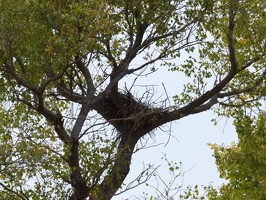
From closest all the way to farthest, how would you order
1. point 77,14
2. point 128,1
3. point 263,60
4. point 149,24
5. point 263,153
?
point 77,14 < point 128,1 < point 149,24 < point 263,60 < point 263,153

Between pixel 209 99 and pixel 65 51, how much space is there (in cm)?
653

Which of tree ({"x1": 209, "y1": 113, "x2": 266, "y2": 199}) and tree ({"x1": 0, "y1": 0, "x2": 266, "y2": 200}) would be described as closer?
tree ({"x1": 0, "y1": 0, "x2": 266, "y2": 200})

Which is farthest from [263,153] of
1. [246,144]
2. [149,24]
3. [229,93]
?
[149,24]

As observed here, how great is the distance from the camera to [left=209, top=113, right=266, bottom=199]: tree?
57.6ft

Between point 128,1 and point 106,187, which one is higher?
Answer: point 128,1

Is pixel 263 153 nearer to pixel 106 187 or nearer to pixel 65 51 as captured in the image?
pixel 106 187

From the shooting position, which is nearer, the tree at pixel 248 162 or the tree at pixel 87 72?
the tree at pixel 87 72

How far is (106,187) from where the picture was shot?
1305 cm

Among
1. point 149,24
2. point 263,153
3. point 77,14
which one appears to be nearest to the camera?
point 77,14

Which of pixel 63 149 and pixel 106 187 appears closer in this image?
pixel 63 149

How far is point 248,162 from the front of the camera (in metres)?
18.1

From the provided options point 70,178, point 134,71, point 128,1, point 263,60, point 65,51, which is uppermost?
point 263,60

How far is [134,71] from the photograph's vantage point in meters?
13.2

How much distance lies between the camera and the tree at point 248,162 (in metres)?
17.5
